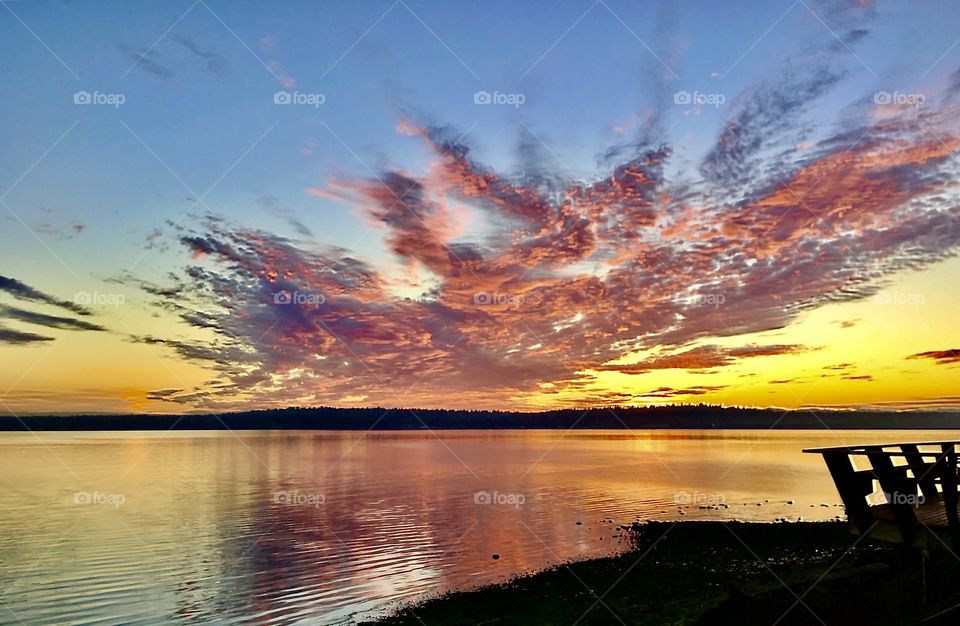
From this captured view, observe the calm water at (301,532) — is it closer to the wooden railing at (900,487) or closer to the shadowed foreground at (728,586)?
the shadowed foreground at (728,586)

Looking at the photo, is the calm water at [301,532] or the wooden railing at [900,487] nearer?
the wooden railing at [900,487]

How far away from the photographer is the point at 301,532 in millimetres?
43438

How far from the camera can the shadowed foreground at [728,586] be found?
13.1 meters

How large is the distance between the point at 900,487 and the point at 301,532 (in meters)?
38.0

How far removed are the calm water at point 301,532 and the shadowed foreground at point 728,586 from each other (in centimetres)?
310

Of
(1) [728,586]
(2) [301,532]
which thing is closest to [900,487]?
(1) [728,586]

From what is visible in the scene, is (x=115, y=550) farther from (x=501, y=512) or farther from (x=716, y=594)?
(x=716, y=594)

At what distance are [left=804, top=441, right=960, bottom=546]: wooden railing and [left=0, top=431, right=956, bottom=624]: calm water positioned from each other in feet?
58.7

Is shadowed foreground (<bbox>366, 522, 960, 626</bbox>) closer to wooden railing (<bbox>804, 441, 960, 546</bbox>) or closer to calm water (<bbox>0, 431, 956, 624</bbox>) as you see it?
wooden railing (<bbox>804, 441, 960, 546</bbox>)

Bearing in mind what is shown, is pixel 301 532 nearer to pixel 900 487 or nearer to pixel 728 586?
pixel 728 586

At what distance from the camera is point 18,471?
337 ft

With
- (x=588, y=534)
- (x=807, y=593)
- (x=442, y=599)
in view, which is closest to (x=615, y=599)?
(x=442, y=599)

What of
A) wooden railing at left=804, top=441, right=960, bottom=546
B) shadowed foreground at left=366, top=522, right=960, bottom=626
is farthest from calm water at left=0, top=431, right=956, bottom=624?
wooden railing at left=804, top=441, right=960, bottom=546

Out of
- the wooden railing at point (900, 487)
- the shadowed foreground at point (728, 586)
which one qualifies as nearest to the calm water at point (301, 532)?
the shadowed foreground at point (728, 586)
